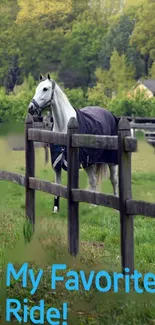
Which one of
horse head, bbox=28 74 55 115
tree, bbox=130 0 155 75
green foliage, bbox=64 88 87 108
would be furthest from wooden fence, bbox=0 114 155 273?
tree, bbox=130 0 155 75

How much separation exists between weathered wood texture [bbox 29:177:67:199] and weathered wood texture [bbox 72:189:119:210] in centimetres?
34

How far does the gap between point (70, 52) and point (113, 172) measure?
64673 mm

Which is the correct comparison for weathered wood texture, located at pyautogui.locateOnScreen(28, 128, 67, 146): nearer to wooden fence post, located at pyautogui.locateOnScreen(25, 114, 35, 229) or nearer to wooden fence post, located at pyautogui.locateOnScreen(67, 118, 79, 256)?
wooden fence post, located at pyautogui.locateOnScreen(25, 114, 35, 229)

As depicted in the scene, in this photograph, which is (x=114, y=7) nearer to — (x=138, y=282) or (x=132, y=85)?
(x=132, y=85)

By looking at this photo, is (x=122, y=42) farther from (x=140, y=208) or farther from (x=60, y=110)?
(x=140, y=208)

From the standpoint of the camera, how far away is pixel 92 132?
10250mm

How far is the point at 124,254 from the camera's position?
652cm

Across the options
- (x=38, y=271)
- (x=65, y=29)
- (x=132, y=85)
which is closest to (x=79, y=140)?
(x=38, y=271)

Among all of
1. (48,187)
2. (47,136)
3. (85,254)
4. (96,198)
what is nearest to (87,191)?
(96,198)

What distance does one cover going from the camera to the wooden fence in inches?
257

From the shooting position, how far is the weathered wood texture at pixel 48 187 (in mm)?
7754

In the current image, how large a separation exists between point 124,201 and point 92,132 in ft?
12.4

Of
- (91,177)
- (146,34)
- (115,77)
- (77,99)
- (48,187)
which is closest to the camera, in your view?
(48,187)

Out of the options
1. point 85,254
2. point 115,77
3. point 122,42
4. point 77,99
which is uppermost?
point 122,42
